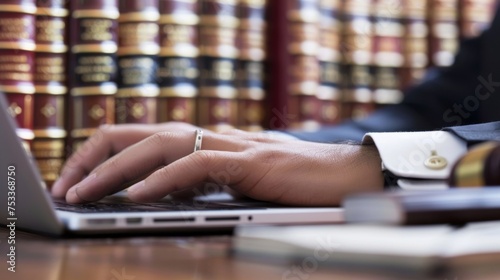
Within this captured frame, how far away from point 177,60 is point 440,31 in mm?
636

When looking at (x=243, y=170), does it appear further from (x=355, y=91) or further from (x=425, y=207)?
(x=355, y=91)

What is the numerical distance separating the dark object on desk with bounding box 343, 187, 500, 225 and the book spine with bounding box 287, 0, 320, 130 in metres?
1.05

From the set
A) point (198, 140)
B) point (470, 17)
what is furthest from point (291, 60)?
point (198, 140)

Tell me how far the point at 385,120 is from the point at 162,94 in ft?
1.19

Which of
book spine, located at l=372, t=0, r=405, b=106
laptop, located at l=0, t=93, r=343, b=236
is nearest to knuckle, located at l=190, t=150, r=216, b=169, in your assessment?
laptop, located at l=0, t=93, r=343, b=236

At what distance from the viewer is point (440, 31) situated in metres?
1.58

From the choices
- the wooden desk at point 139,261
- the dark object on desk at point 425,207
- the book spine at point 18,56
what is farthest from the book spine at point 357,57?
the dark object on desk at point 425,207

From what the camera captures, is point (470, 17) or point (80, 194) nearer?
point (80, 194)

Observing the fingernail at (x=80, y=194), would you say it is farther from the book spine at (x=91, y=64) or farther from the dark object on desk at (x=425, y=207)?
the book spine at (x=91, y=64)

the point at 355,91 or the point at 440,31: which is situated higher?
the point at 440,31

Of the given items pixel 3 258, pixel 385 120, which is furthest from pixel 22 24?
pixel 3 258

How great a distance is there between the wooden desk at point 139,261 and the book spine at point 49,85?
0.67 meters

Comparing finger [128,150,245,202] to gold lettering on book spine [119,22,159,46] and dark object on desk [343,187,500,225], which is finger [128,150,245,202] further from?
gold lettering on book spine [119,22,159,46]

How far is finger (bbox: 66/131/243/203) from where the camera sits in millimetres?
661
